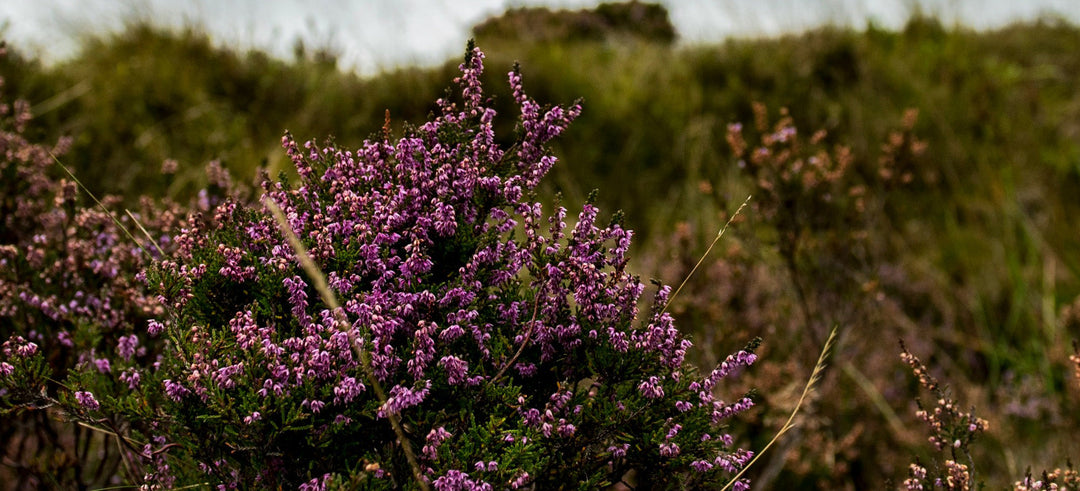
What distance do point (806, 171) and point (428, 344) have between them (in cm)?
383

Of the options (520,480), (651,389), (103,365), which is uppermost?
(103,365)

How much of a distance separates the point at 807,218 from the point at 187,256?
354 cm

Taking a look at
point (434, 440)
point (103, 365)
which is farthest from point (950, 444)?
point (103, 365)

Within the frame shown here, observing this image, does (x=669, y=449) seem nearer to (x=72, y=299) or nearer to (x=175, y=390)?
(x=175, y=390)

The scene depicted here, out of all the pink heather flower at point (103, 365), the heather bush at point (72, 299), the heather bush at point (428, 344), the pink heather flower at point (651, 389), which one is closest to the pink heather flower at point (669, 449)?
the heather bush at point (428, 344)

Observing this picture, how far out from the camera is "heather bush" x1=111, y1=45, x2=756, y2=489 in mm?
2100

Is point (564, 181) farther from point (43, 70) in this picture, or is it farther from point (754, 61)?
point (43, 70)

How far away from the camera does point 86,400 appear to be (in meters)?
2.25

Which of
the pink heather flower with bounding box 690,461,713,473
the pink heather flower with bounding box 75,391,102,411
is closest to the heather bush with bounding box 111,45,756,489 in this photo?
the pink heather flower with bounding box 690,461,713,473

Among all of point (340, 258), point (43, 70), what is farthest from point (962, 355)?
point (43, 70)

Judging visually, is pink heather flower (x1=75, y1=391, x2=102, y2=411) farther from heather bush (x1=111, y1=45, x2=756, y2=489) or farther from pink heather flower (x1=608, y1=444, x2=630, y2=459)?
pink heather flower (x1=608, y1=444, x2=630, y2=459)

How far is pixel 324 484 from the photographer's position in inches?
78.7

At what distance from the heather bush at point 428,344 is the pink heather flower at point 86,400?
15 cm

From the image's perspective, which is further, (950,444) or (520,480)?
(950,444)
